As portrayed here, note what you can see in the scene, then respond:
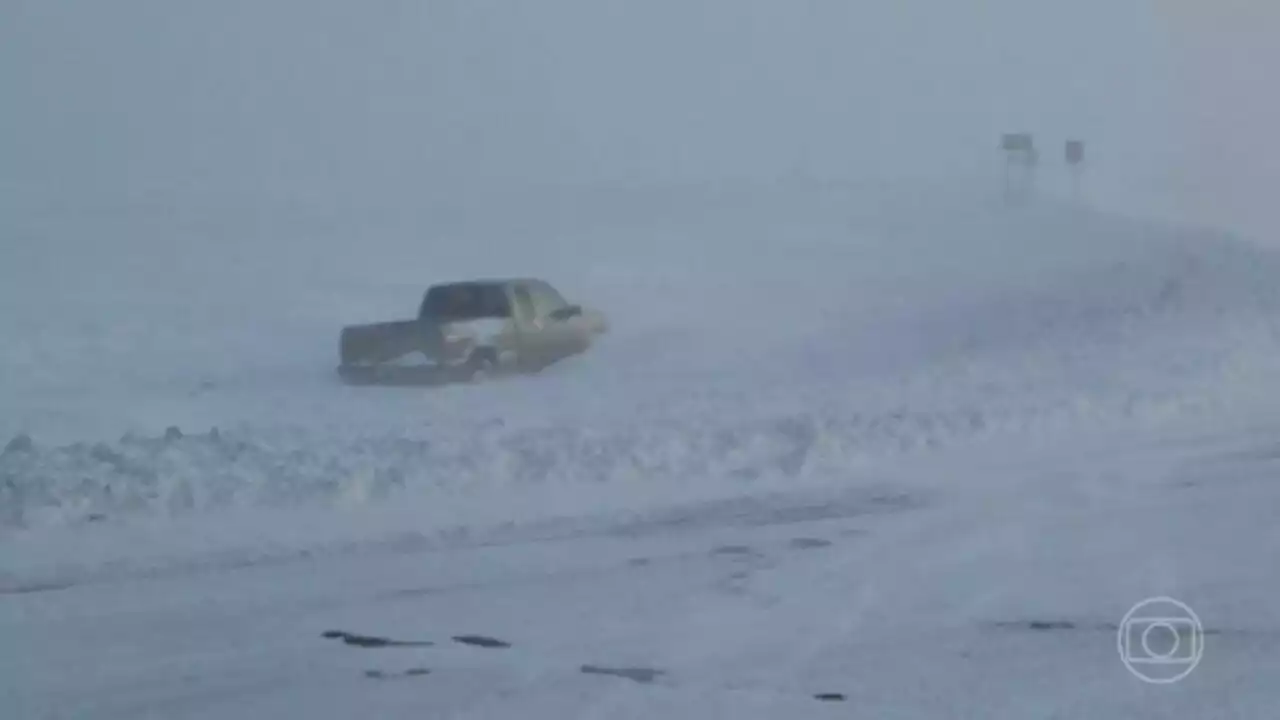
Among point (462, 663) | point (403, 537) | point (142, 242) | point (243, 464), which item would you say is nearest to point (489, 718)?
point (462, 663)

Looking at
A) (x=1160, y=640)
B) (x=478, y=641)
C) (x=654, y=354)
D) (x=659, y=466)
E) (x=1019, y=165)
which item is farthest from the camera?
(x=1019, y=165)

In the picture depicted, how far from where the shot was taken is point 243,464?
4242mm

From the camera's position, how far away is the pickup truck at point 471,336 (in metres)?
4.34

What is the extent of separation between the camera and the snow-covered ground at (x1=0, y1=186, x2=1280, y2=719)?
13.2 feet

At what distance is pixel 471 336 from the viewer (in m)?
4.39

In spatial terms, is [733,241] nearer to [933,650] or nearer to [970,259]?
[970,259]

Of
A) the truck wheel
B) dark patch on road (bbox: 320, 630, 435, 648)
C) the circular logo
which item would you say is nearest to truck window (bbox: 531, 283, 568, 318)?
the truck wheel

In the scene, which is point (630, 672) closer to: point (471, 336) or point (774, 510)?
point (774, 510)

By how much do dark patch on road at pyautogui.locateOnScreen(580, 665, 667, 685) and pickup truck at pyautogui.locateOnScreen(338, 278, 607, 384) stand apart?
38.0 inches

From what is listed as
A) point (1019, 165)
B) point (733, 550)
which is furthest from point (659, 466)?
point (1019, 165)

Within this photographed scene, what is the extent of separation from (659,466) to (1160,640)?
5.33 feet

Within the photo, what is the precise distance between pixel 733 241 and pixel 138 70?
1889 mm

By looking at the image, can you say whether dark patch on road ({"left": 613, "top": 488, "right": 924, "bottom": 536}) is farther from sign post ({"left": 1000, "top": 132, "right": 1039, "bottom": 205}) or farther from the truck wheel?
sign post ({"left": 1000, "top": 132, "right": 1039, "bottom": 205})

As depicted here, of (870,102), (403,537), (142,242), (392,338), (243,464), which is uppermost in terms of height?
(870,102)
